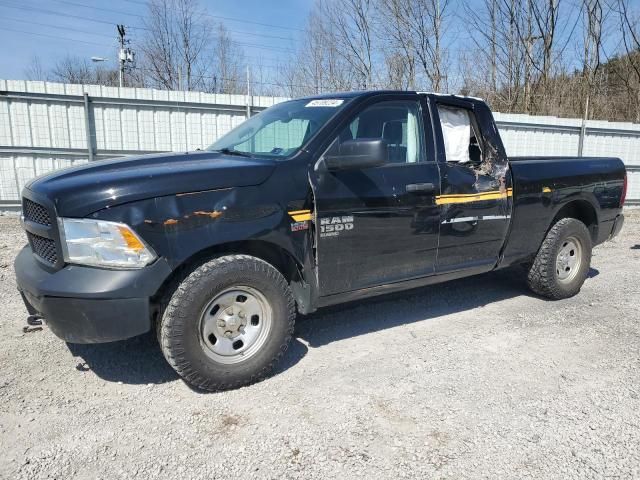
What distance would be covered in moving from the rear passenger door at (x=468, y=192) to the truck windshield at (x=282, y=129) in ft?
3.35

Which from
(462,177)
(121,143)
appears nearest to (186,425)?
(462,177)

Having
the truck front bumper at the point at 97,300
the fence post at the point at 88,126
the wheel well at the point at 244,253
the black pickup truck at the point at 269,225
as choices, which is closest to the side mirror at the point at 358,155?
the black pickup truck at the point at 269,225

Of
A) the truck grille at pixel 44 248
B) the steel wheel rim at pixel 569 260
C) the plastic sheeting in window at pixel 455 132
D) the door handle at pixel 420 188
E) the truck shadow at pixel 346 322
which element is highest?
the plastic sheeting in window at pixel 455 132

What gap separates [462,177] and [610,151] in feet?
37.8

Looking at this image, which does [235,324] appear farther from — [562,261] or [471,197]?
[562,261]

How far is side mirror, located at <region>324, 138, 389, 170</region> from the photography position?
134 inches

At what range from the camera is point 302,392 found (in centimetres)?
333

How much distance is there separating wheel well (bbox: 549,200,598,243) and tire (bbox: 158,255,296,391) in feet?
11.0

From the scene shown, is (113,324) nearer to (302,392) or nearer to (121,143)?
(302,392)

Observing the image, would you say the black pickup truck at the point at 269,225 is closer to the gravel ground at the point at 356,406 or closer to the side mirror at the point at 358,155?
the side mirror at the point at 358,155

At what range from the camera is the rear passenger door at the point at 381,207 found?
352 cm

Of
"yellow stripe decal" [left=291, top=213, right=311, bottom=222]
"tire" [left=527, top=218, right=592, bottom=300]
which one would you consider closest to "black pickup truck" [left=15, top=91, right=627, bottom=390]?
"yellow stripe decal" [left=291, top=213, right=311, bottom=222]

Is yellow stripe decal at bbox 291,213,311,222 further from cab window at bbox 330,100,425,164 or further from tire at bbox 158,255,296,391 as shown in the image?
cab window at bbox 330,100,425,164

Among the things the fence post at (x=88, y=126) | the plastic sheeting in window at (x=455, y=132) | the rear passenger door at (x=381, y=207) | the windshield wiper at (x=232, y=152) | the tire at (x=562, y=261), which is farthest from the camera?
the fence post at (x=88, y=126)
